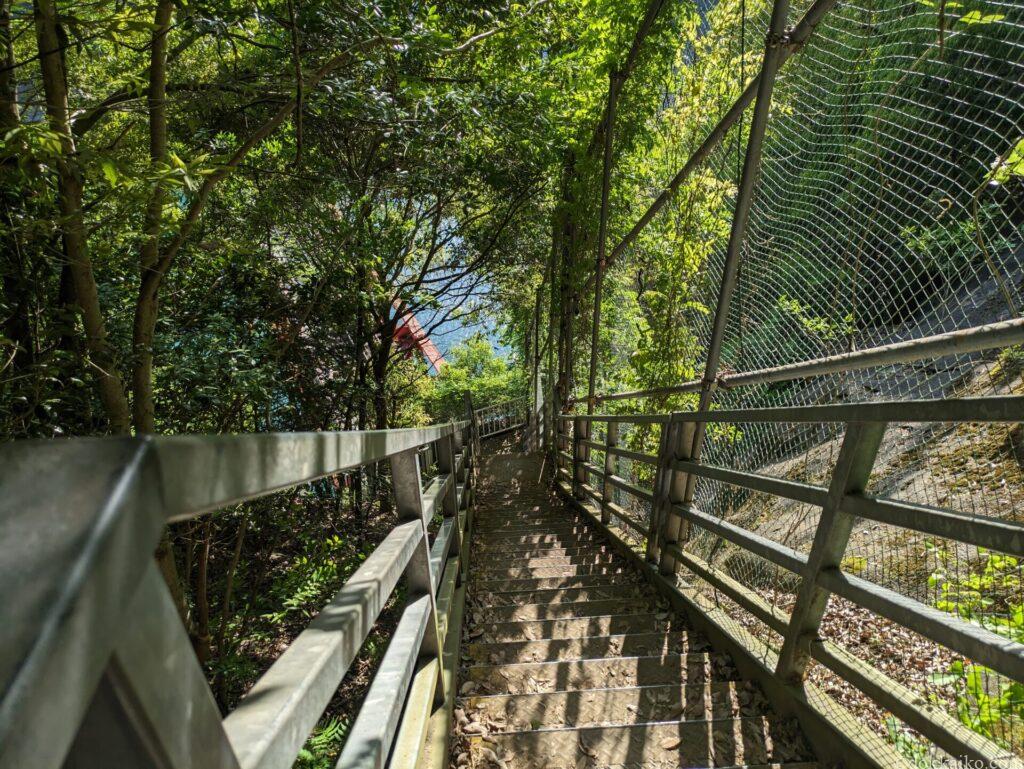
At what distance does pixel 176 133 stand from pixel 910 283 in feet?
19.9

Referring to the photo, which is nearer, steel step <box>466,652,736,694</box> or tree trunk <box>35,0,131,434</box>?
tree trunk <box>35,0,131,434</box>

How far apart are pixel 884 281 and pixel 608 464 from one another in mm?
2441

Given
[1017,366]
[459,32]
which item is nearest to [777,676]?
[1017,366]

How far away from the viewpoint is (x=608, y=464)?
4691 millimetres

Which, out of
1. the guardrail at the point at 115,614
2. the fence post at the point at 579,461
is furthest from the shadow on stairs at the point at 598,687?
the fence post at the point at 579,461

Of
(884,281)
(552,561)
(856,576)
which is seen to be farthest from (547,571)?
(884,281)

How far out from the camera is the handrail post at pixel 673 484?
9.96 ft

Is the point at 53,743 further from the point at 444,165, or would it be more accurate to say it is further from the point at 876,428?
the point at 444,165

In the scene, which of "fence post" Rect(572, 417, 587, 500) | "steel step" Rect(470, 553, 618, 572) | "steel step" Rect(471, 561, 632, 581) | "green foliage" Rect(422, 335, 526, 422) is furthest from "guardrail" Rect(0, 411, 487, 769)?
Answer: "green foliage" Rect(422, 335, 526, 422)

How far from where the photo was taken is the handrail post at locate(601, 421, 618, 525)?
4512mm

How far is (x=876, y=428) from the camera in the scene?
5.33 feet

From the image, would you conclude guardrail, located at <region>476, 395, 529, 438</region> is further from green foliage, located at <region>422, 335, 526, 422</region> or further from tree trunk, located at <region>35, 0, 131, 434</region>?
tree trunk, located at <region>35, 0, 131, 434</region>

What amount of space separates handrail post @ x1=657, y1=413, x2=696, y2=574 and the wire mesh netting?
7.8 inches

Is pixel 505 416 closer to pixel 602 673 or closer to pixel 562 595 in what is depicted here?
pixel 562 595
